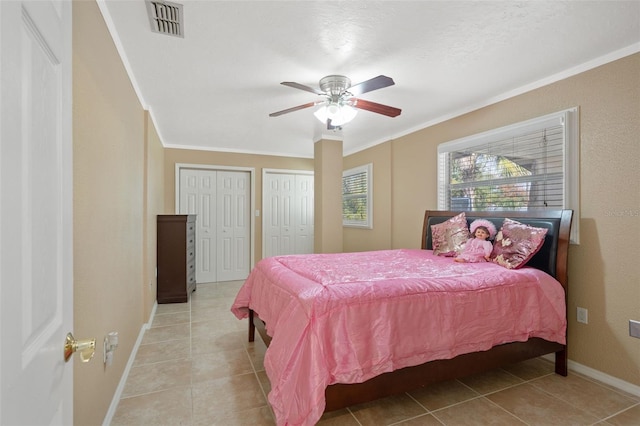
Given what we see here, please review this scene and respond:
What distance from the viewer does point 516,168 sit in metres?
2.95

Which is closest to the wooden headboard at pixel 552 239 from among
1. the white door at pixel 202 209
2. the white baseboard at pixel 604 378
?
the white baseboard at pixel 604 378

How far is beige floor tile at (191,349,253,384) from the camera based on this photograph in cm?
231

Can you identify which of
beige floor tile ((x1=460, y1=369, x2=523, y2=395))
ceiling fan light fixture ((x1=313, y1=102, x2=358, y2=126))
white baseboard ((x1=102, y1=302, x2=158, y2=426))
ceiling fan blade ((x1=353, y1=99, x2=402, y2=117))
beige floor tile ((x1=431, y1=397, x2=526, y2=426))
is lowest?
beige floor tile ((x1=460, y1=369, x2=523, y2=395))

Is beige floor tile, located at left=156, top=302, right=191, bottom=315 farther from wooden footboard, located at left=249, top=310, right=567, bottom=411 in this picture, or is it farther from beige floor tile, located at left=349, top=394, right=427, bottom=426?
beige floor tile, located at left=349, top=394, right=427, bottom=426

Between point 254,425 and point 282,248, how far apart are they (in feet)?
13.9

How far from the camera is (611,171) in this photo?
226 centimetres

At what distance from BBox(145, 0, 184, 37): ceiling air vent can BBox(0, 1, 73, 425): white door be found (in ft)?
3.76

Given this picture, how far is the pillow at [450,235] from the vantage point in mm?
2991

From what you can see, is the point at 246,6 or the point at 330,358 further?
the point at 246,6

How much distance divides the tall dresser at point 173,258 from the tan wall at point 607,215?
4.16 meters

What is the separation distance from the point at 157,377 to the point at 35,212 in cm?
218

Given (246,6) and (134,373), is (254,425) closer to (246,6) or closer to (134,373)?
(134,373)

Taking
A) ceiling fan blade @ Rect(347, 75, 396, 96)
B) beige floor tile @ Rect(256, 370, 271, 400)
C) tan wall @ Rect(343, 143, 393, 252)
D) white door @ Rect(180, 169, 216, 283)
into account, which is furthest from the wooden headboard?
white door @ Rect(180, 169, 216, 283)

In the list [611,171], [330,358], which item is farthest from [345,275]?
[611,171]
